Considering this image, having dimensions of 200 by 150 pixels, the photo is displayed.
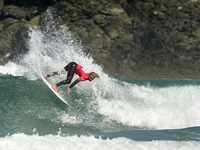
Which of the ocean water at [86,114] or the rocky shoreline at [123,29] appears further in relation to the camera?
the rocky shoreline at [123,29]

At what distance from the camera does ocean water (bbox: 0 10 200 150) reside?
4.36 m

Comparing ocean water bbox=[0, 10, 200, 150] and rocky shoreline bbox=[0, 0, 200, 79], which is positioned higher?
ocean water bbox=[0, 10, 200, 150]

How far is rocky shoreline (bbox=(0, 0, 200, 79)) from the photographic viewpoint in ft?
61.8

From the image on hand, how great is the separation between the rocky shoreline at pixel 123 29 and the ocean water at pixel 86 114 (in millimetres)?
8726

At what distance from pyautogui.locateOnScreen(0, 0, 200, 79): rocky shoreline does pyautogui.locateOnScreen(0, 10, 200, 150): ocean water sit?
344 inches

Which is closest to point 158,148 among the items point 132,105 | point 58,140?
point 58,140

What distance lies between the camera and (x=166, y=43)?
20.2m

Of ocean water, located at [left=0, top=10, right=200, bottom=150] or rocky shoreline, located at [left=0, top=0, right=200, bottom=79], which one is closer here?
ocean water, located at [left=0, top=10, right=200, bottom=150]

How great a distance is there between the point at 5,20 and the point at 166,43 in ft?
41.2

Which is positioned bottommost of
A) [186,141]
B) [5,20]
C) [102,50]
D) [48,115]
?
[102,50]

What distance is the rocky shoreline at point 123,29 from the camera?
18.8 meters

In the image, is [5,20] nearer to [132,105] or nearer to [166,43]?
[166,43]

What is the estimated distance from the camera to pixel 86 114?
22.5 ft

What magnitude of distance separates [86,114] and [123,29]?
13583mm
